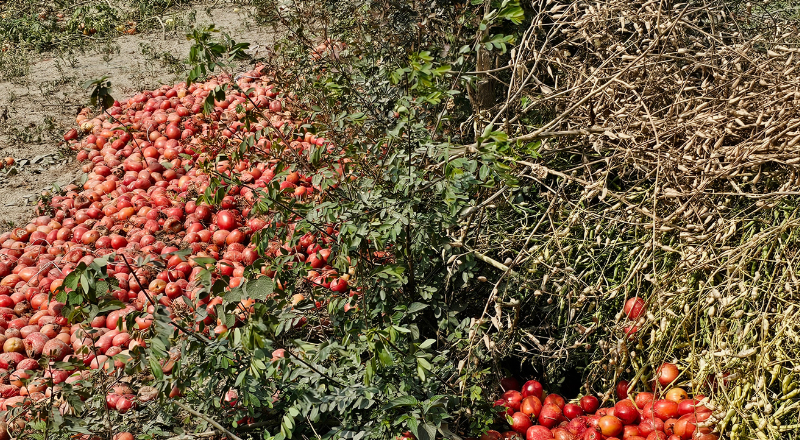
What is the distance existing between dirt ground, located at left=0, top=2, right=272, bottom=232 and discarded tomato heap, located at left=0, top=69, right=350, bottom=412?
0.72 ft

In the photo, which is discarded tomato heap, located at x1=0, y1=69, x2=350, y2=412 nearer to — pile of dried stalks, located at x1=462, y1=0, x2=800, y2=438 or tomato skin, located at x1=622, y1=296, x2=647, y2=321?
pile of dried stalks, located at x1=462, y1=0, x2=800, y2=438

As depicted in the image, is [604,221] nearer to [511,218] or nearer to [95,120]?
[511,218]

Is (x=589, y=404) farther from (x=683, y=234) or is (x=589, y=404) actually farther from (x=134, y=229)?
(x=134, y=229)

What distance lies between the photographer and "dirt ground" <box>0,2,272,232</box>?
465cm

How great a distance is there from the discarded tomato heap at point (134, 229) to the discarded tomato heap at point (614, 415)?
909 mm

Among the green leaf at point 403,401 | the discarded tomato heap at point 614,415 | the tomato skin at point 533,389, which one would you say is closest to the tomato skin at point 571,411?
the discarded tomato heap at point 614,415

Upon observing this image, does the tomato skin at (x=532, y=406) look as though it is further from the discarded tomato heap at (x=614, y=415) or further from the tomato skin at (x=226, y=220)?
the tomato skin at (x=226, y=220)

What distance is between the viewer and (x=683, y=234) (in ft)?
8.13

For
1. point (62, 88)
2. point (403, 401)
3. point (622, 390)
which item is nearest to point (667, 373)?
point (622, 390)

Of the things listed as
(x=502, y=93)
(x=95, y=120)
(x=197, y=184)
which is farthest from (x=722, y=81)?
(x=95, y=120)

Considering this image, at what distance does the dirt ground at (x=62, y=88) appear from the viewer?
465 centimetres

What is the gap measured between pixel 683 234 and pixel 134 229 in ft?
9.58

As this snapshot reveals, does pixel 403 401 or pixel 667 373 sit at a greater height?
pixel 403 401

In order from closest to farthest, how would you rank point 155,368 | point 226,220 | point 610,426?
1. point 155,368
2. point 610,426
3. point 226,220
